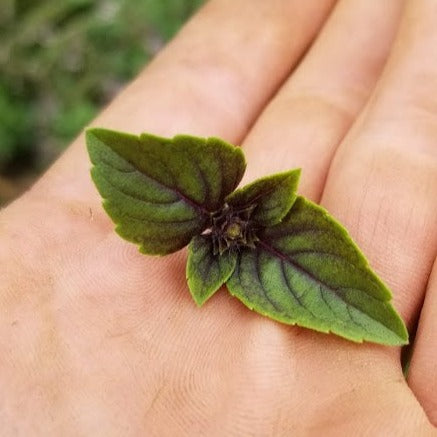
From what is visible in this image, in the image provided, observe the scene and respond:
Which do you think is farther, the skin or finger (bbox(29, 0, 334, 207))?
finger (bbox(29, 0, 334, 207))

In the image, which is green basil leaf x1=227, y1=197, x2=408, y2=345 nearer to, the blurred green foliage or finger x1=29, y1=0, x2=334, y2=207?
finger x1=29, y1=0, x2=334, y2=207

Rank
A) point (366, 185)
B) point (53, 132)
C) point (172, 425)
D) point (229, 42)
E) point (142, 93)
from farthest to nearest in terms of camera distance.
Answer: point (53, 132)
point (229, 42)
point (142, 93)
point (366, 185)
point (172, 425)

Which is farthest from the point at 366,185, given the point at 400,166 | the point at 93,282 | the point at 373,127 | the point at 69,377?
the point at 69,377

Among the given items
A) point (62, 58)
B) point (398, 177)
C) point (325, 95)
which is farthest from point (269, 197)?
point (62, 58)

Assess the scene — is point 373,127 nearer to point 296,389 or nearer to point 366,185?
point 366,185

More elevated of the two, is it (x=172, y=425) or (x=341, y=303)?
(x=341, y=303)

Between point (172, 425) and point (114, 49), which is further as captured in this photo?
point (114, 49)

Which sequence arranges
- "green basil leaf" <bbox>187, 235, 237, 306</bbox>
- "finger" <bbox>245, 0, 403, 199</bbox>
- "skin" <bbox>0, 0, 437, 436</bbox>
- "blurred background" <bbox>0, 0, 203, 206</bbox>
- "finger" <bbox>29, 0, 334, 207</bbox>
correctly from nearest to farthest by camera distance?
"skin" <bbox>0, 0, 437, 436</bbox>, "green basil leaf" <bbox>187, 235, 237, 306</bbox>, "finger" <bbox>245, 0, 403, 199</bbox>, "finger" <bbox>29, 0, 334, 207</bbox>, "blurred background" <bbox>0, 0, 203, 206</bbox>

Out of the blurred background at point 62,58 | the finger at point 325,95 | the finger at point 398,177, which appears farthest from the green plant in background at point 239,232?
the blurred background at point 62,58

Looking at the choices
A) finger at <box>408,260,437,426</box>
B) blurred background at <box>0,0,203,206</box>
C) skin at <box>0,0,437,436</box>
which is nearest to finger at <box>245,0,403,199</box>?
skin at <box>0,0,437,436</box>
